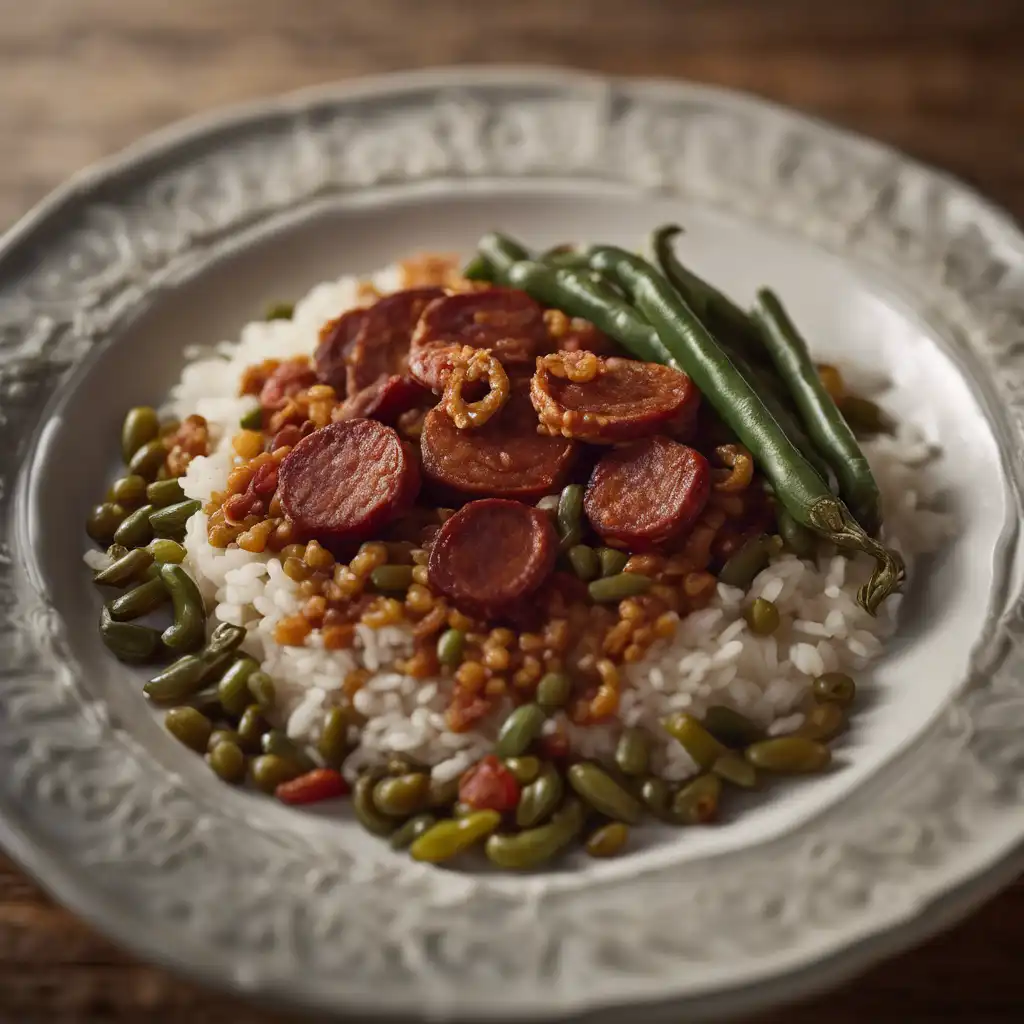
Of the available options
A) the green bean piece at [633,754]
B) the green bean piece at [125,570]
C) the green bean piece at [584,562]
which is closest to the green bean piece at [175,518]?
the green bean piece at [125,570]

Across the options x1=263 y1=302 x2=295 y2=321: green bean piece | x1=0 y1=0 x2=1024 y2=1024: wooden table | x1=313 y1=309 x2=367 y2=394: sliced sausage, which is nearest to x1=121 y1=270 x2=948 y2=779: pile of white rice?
x1=313 y1=309 x2=367 y2=394: sliced sausage

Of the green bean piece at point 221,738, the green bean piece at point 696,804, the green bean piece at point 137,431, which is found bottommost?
the green bean piece at point 696,804

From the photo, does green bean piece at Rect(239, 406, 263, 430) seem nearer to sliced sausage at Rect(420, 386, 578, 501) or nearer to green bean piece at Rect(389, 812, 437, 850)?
sliced sausage at Rect(420, 386, 578, 501)

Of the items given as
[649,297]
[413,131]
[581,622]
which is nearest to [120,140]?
[413,131]

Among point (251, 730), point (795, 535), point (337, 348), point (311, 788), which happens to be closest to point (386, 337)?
point (337, 348)

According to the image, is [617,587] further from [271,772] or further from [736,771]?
[271,772]

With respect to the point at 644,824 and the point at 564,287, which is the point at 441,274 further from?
the point at 644,824

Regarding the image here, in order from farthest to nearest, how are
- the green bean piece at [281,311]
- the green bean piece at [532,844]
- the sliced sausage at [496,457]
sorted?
the green bean piece at [281,311], the sliced sausage at [496,457], the green bean piece at [532,844]

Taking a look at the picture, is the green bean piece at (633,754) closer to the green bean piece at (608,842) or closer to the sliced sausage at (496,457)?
the green bean piece at (608,842)
